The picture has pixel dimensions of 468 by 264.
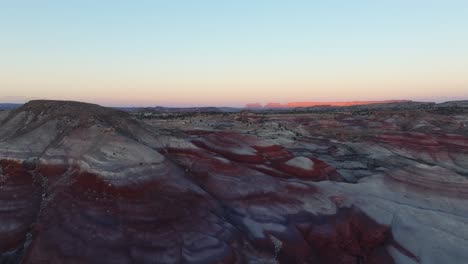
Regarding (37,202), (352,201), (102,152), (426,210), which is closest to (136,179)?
(102,152)

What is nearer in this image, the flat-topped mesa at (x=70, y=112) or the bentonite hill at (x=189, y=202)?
the bentonite hill at (x=189, y=202)

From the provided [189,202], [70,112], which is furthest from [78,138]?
[189,202]

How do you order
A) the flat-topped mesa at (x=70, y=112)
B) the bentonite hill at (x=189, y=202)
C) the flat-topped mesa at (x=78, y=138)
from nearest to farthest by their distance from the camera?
the bentonite hill at (x=189, y=202), the flat-topped mesa at (x=78, y=138), the flat-topped mesa at (x=70, y=112)

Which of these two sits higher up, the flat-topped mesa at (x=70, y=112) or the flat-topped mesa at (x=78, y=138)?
the flat-topped mesa at (x=70, y=112)

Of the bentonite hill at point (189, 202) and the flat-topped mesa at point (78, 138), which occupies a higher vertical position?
the flat-topped mesa at point (78, 138)

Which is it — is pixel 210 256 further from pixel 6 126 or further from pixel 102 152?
pixel 6 126

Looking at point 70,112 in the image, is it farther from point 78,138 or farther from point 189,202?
point 189,202

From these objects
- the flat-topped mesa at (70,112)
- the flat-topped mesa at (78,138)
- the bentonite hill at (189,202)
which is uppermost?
the flat-topped mesa at (70,112)

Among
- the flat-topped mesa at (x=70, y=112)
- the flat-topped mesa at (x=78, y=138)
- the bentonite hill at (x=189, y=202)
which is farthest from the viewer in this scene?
the flat-topped mesa at (x=70, y=112)

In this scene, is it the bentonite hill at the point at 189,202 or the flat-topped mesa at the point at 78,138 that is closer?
the bentonite hill at the point at 189,202
